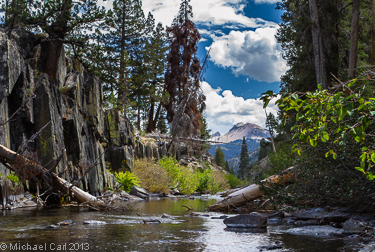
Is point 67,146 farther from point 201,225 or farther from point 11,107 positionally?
point 201,225

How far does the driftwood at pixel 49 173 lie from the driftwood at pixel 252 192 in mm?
5289

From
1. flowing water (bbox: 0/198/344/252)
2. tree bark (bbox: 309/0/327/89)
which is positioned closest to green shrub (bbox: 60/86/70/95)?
flowing water (bbox: 0/198/344/252)

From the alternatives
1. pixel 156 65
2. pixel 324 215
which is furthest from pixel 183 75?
pixel 324 215

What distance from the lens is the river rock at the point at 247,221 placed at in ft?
28.9

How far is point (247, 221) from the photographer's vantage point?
9031 millimetres

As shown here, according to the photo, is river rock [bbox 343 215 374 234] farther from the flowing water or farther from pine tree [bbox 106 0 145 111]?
pine tree [bbox 106 0 145 111]

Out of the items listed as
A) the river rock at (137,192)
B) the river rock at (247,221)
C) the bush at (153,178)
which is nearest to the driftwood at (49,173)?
the river rock at (247,221)

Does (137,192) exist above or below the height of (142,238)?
below

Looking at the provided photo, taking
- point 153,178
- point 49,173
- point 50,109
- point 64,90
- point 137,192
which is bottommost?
point 137,192

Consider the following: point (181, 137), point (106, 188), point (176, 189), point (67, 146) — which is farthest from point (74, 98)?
point (176, 189)

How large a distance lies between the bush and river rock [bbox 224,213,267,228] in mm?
18221

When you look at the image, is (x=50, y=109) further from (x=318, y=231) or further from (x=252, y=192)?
(x=318, y=231)

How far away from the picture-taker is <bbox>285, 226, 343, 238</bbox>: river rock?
7617 mm

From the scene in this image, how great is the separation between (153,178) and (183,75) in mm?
10965
